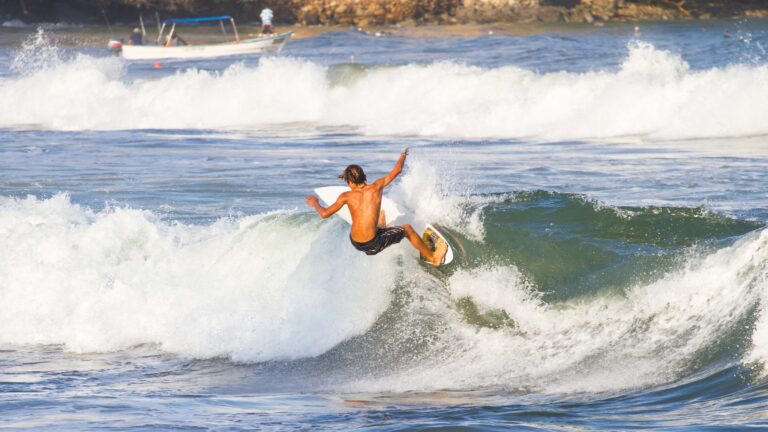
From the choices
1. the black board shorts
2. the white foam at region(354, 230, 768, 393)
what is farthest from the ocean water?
the black board shorts

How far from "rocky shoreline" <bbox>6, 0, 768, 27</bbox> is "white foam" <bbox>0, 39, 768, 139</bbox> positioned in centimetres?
2579

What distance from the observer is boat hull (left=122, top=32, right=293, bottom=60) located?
42.2 metres

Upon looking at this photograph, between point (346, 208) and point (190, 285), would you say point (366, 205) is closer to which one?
point (346, 208)

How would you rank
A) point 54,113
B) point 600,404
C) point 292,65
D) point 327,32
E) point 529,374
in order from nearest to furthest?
point 600,404, point 529,374, point 54,113, point 292,65, point 327,32

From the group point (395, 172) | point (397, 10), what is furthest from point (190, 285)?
point (397, 10)

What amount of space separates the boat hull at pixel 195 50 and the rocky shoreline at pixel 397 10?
14719 millimetres

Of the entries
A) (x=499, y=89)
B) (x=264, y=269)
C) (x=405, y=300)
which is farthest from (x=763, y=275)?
(x=499, y=89)

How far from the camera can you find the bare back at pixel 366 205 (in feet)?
30.2

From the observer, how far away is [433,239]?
392 inches

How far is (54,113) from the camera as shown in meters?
28.9

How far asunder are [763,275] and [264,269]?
4594 mm

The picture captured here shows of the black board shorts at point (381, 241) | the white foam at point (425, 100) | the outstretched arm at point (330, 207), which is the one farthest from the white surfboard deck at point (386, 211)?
the white foam at point (425, 100)

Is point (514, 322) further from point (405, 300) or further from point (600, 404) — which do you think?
point (600, 404)

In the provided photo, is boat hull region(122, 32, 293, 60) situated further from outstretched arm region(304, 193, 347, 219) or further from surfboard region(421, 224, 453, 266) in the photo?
outstretched arm region(304, 193, 347, 219)
